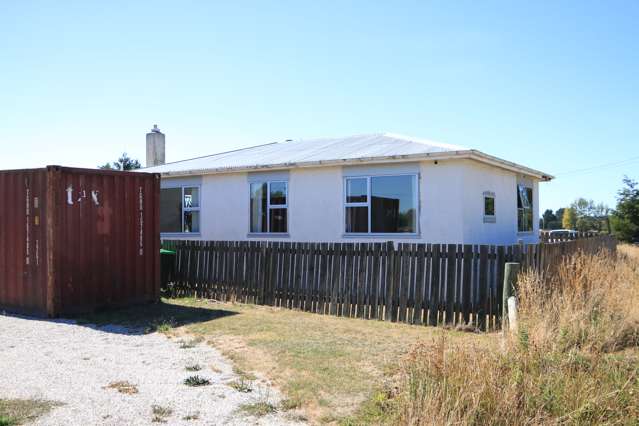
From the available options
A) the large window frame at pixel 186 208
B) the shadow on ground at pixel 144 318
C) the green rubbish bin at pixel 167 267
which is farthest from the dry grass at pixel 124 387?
the large window frame at pixel 186 208

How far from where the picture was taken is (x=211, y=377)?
5641mm

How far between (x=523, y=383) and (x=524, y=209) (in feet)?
41.4

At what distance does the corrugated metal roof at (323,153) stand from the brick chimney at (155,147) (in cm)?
292

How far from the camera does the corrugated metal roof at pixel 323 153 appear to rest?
38.3ft

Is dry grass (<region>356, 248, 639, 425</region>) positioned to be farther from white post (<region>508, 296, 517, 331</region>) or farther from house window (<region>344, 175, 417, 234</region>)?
house window (<region>344, 175, 417, 234</region>)

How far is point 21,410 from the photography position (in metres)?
4.62

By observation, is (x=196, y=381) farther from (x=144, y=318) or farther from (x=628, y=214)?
(x=628, y=214)

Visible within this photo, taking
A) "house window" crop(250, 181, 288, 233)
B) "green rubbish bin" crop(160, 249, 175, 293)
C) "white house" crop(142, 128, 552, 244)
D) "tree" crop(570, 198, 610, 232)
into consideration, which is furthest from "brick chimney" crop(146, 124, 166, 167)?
"tree" crop(570, 198, 610, 232)

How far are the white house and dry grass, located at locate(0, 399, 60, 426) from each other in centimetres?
837

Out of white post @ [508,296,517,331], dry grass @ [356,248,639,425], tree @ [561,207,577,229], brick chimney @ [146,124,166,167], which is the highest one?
brick chimney @ [146,124,166,167]

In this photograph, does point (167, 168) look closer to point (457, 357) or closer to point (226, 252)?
point (226, 252)

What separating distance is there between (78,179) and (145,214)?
1.59 m

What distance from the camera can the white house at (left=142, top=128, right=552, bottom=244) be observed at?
11562 millimetres

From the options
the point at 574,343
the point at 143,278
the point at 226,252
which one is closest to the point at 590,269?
the point at 574,343
